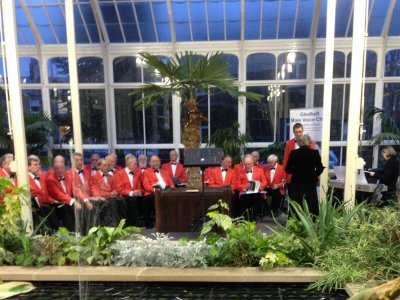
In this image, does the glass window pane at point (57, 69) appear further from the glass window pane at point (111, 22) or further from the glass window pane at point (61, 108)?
the glass window pane at point (111, 22)

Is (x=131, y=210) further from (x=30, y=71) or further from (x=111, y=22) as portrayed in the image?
(x=30, y=71)

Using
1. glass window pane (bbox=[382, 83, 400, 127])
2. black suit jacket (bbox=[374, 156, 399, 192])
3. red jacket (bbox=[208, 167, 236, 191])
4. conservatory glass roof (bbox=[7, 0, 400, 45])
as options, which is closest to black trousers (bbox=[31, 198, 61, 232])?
red jacket (bbox=[208, 167, 236, 191])

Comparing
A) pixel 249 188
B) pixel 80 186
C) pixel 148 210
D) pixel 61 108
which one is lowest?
pixel 148 210

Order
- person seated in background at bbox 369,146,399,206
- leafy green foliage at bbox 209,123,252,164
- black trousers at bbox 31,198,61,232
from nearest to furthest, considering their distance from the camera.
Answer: black trousers at bbox 31,198,61,232 < person seated in background at bbox 369,146,399,206 < leafy green foliage at bbox 209,123,252,164

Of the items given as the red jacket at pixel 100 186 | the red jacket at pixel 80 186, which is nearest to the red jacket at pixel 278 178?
the red jacket at pixel 100 186

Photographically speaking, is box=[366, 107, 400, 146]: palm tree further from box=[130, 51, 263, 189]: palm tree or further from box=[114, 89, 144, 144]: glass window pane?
box=[114, 89, 144, 144]: glass window pane

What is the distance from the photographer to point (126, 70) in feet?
32.3

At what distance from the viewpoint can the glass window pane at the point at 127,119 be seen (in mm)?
9945

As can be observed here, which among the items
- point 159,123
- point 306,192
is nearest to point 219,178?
point 306,192

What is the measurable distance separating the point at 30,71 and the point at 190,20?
5107 millimetres

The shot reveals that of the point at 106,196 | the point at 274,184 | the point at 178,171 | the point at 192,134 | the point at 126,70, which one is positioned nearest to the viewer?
the point at 192,134

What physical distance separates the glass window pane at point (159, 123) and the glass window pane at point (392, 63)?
640 cm

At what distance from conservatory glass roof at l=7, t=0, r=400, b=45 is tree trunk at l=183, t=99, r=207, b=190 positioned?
4.42m

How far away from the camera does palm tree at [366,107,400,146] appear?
323 inches
